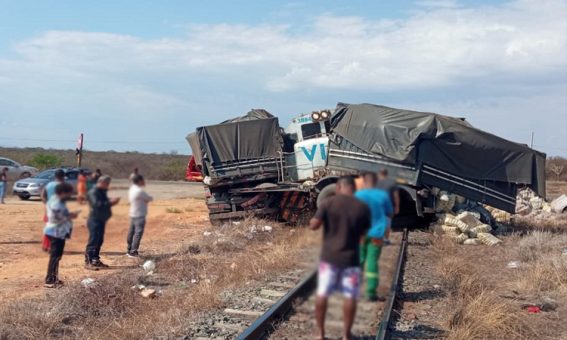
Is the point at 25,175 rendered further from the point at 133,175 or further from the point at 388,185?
the point at 388,185

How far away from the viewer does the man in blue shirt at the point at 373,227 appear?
1575 mm

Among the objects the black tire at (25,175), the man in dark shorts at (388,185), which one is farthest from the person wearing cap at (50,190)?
the black tire at (25,175)

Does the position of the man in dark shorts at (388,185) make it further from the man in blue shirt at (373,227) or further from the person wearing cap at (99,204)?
the person wearing cap at (99,204)

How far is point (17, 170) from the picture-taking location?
2.64 m

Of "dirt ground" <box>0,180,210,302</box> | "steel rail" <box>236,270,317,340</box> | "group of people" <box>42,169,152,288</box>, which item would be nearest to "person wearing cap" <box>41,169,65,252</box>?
"group of people" <box>42,169,152,288</box>

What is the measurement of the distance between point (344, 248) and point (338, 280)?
85mm

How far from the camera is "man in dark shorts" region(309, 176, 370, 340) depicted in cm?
156

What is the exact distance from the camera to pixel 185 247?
11.2 m

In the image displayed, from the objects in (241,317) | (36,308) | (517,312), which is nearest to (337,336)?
(241,317)

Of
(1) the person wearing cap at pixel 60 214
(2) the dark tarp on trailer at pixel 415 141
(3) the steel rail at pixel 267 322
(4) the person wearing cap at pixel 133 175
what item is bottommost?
(3) the steel rail at pixel 267 322

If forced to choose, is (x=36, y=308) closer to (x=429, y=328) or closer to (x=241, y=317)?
(x=241, y=317)

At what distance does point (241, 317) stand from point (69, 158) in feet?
23.5

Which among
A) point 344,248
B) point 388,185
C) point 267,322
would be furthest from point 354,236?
point 267,322

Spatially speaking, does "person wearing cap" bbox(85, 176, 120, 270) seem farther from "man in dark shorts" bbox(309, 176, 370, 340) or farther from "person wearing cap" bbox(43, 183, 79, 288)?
"man in dark shorts" bbox(309, 176, 370, 340)
